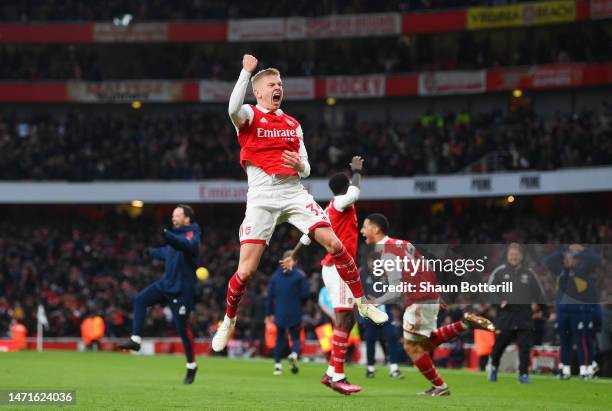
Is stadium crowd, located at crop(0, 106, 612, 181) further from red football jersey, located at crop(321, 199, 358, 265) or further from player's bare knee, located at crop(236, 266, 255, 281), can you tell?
player's bare knee, located at crop(236, 266, 255, 281)

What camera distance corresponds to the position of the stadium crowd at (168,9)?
157ft

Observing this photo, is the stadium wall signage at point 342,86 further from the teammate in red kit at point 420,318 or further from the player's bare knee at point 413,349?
the player's bare knee at point 413,349

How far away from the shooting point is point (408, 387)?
16.1 meters

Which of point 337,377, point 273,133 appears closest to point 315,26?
point 337,377

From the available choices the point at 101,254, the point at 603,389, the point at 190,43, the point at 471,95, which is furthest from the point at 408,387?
the point at 190,43

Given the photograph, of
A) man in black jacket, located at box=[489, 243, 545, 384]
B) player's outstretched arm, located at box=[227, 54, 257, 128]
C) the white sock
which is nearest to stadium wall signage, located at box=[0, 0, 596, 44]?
man in black jacket, located at box=[489, 243, 545, 384]

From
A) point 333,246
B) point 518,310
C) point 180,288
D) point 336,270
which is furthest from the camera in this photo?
point 518,310

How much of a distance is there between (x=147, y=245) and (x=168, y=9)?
11.2m

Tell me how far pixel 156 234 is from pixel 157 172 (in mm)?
2523

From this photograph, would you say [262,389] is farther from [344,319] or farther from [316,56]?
[316,56]

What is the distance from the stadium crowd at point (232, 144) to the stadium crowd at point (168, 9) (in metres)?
4.32

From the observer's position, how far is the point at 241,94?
10492 mm

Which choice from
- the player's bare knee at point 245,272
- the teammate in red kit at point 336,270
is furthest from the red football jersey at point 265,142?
the teammate in red kit at point 336,270

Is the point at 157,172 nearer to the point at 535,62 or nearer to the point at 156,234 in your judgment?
the point at 156,234
